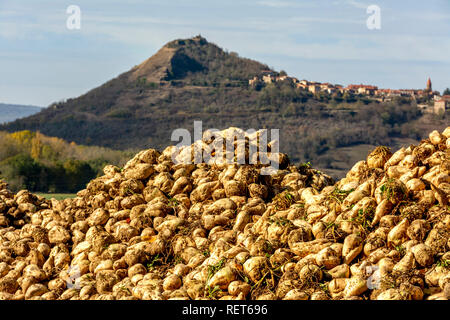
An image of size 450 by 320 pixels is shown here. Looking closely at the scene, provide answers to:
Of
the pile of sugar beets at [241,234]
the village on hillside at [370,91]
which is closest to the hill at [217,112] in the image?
the village on hillside at [370,91]

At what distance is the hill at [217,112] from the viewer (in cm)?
9181

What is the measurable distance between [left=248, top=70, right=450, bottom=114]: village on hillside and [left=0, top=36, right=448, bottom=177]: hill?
2.46 m

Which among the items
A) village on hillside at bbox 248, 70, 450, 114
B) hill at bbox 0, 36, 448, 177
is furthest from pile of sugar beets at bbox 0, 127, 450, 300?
village on hillside at bbox 248, 70, 450, 114

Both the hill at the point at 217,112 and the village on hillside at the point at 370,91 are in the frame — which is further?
the village on hillside at the point at 370,91

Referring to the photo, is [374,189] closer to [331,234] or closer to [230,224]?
[331,234]

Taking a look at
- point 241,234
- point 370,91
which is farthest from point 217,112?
point 241,234

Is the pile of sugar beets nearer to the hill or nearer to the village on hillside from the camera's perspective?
the hill

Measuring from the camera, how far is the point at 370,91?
12181cm

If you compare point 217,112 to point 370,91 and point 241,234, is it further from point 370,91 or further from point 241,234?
point 241,234

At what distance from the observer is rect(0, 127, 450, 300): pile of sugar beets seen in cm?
667

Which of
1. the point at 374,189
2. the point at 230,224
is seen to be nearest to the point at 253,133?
the point at 230,224

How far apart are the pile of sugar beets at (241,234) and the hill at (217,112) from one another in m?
65.9

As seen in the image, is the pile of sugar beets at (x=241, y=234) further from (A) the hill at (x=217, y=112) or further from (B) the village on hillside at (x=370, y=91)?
(B) the village on hillside at (x=370, y=91)
